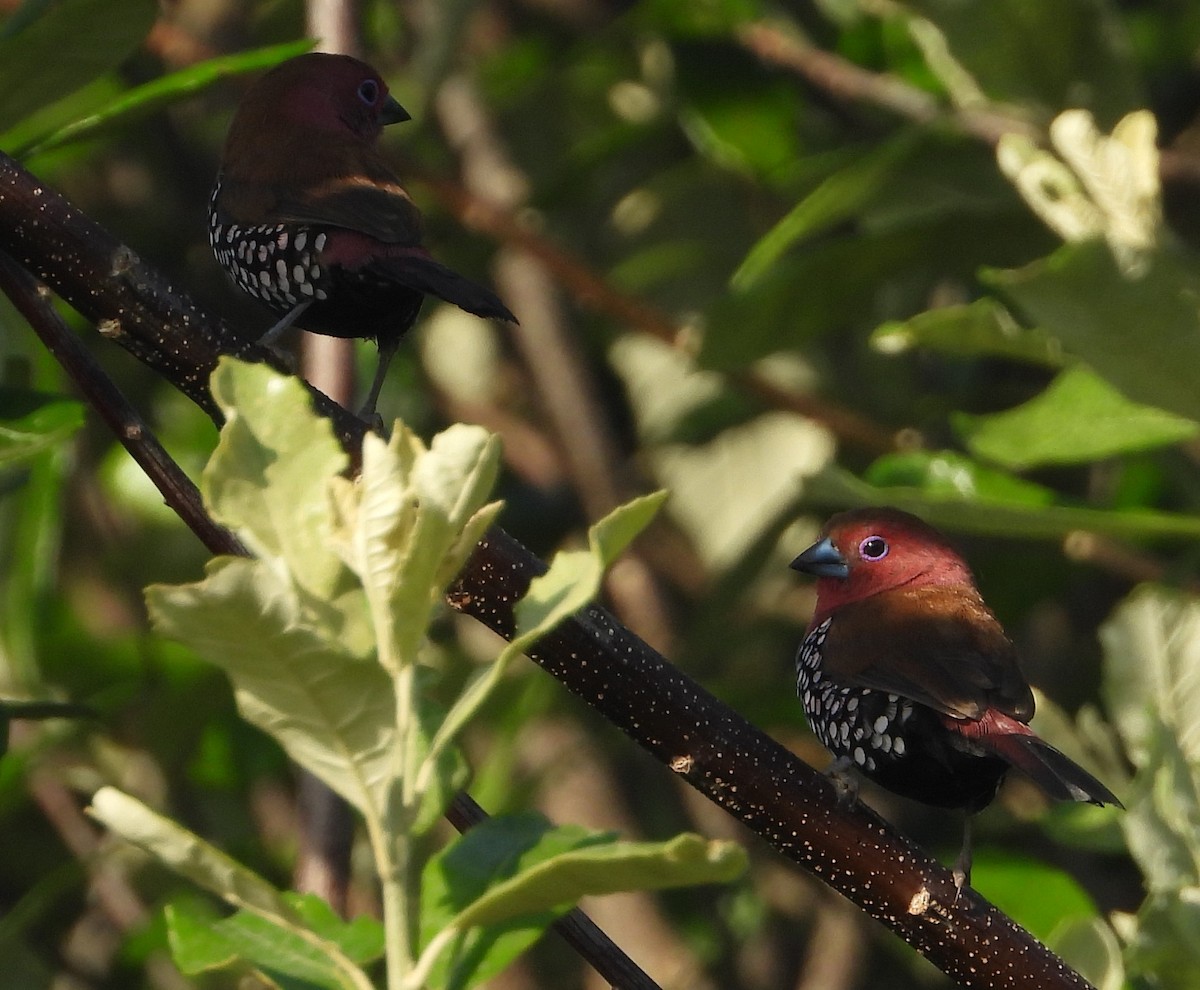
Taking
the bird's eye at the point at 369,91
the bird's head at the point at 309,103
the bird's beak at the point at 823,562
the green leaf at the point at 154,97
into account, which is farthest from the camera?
the bird's beak at the point at 823,562

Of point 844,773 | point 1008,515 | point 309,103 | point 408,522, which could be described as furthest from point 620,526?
point 309,103

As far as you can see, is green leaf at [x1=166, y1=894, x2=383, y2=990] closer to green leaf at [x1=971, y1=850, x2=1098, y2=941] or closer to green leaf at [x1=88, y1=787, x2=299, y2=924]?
green leaf at [x1=88, y1=787, x2=299, y2=924]

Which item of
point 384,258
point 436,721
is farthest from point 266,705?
point 384,258

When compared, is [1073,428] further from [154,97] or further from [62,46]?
[62,46]

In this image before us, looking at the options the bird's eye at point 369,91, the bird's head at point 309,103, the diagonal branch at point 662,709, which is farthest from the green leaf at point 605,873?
the bird's eye at point 369,91

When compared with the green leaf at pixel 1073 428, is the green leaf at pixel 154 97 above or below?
above

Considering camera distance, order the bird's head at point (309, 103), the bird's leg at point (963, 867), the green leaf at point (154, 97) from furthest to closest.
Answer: the bird's head at point (309, 103)
the green leaf at point (154, 97)
the bird's leg at point (963, 867)

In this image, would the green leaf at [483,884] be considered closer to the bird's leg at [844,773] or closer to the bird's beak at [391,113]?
the bird's leg at [844,773]

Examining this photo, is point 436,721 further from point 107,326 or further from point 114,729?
point 114,729
